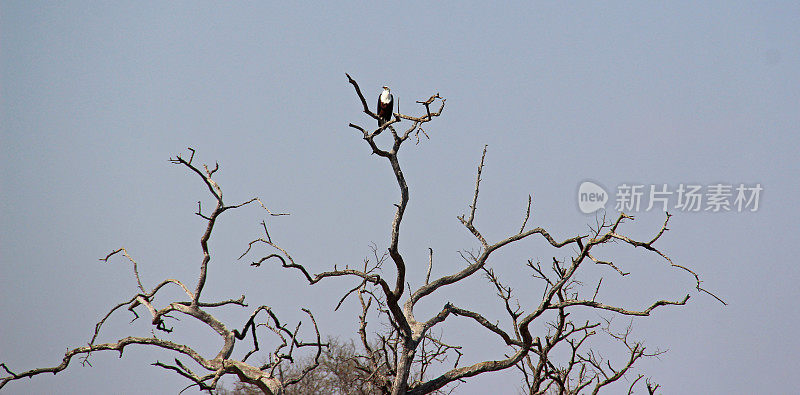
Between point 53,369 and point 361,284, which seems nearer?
point 53,369

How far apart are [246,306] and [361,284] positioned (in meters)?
1.02

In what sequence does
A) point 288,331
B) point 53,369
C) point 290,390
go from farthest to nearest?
point 290,390, point 288,331, point 53,369

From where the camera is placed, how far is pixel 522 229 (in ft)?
25.3

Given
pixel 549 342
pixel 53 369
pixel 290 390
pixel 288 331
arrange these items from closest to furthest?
1. pixel 53 369
2. pixel 288 331
3. pixel 549 342
4. pixel 290 390

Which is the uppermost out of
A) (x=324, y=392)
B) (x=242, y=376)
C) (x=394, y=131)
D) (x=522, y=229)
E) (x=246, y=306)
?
(x=324, y=392)

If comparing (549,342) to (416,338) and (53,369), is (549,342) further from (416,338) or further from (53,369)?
(53,369)

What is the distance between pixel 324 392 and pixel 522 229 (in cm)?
1031

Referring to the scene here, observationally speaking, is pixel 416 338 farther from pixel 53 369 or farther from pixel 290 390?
pixel 290 390

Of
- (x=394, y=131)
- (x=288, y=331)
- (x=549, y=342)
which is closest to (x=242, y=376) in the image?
(x=288, y=331)

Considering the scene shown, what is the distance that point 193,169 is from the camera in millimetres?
7047

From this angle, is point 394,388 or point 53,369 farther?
point 394,388

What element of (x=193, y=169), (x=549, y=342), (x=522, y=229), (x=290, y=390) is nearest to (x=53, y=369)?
(x=193, y=169)

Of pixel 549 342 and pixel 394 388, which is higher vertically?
pixel 549 342

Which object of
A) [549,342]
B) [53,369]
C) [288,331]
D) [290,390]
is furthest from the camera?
[290,390]
